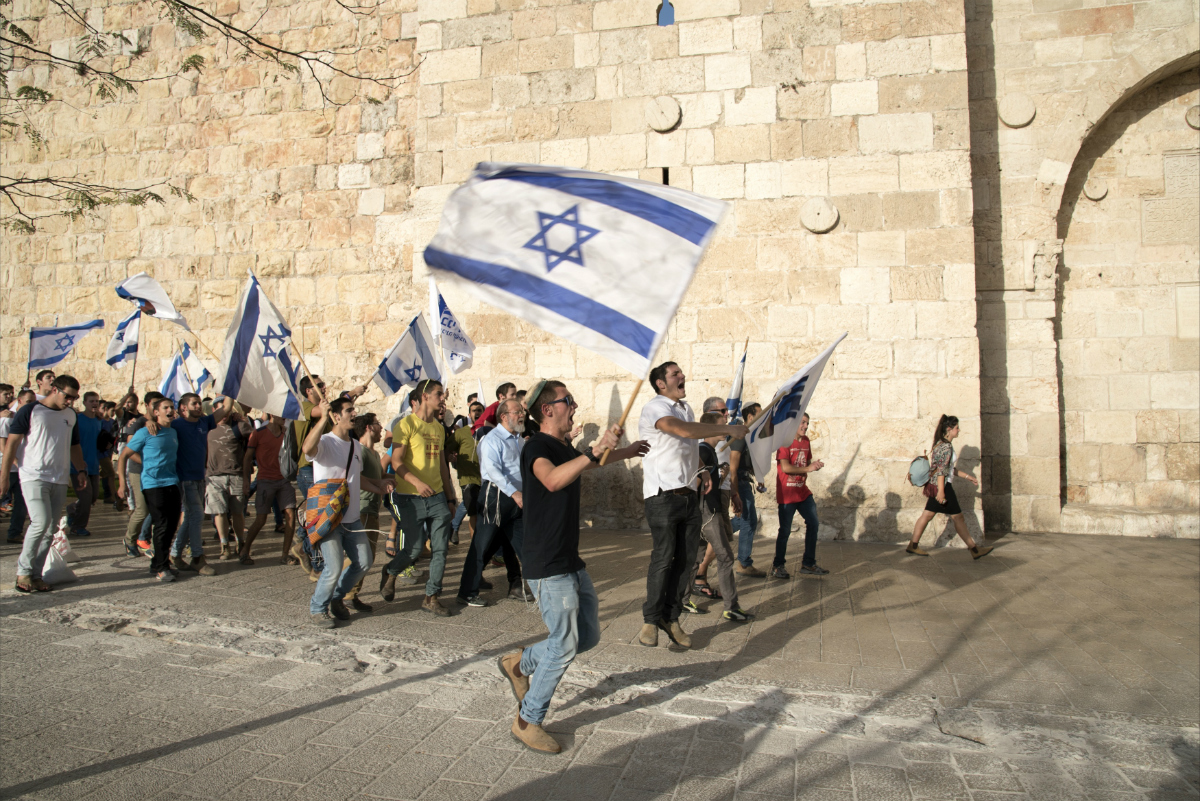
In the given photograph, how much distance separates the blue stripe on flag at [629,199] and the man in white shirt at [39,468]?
206 inches

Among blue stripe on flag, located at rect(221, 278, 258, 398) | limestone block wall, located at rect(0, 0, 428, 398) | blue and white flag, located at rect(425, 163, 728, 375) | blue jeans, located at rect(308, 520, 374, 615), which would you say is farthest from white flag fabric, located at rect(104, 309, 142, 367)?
blue and white flag, located at rect(425, 163, 728, 375)

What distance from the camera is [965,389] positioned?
28.9ft

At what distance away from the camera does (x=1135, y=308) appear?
9.77 m

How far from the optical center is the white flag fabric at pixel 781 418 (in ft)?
18.2

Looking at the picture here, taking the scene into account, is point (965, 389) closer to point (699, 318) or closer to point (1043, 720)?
point (699, 318)

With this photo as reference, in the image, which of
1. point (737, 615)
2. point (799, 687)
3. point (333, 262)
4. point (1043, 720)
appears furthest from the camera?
point (333, 262)

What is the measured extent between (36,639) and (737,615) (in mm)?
4742

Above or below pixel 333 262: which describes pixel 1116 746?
below

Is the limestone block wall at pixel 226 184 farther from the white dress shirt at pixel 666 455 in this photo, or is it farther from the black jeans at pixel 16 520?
the white dress shirt at pixel 666 455

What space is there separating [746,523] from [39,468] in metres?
6.13

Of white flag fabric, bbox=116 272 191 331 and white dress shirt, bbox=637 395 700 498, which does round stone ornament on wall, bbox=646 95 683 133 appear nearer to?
white dress shirt, bbox=637 395 700 498

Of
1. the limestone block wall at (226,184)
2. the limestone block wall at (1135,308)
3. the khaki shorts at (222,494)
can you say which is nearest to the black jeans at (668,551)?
the khaki shorts at (222,494)

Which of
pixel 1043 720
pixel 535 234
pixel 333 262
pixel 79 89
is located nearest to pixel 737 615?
pixel 1043 720

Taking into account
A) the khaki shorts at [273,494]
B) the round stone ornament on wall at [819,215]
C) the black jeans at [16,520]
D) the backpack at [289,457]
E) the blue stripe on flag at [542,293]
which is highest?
the round stone ornament on wall at [819,215]
